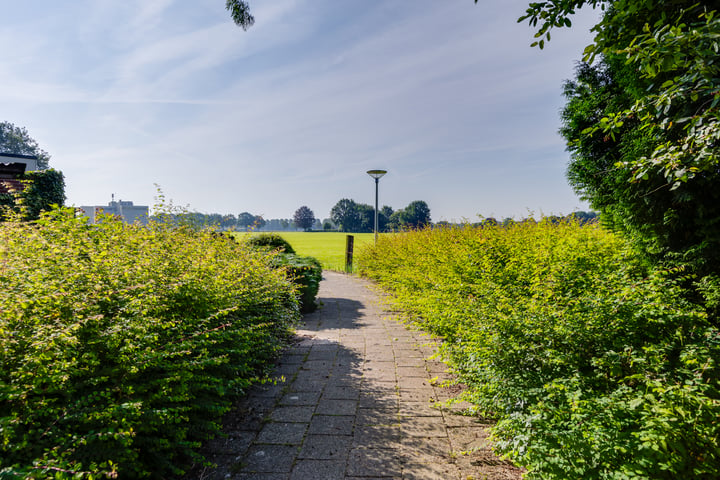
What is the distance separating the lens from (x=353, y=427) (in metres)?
2.82

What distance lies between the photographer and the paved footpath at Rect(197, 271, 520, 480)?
2299mm

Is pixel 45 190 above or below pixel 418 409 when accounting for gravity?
above

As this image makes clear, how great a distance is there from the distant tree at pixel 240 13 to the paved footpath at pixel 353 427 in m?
5.69

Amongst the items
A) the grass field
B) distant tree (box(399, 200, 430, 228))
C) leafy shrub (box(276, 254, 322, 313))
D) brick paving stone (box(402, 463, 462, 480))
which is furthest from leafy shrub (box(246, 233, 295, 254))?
distant tree (box(399, 200, 430, 228))

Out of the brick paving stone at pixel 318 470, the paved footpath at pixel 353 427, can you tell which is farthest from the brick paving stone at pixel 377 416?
the brick paving stone at pixel 318 470

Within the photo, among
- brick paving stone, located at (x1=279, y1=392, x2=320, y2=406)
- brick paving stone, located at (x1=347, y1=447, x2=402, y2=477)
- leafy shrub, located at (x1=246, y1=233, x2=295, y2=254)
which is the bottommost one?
brick paving stone, located at (x1=279, y1=392, x2=320, y2=406)

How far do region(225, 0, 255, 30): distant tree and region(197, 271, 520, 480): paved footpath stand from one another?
569 cm

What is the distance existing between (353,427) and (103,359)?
1.88 m

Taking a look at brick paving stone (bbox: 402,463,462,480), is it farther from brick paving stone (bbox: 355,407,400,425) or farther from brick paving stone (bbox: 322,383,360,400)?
brick paving stone (bbox: 322,383,360,400)

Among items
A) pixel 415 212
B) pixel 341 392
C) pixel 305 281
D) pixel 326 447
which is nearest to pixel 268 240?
pixel 305 281

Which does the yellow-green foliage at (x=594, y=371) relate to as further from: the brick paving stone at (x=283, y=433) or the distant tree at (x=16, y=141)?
the distant tree at (x=16, y=141)

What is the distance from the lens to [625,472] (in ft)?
4.70

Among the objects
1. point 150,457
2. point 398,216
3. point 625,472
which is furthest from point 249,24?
point 398,216

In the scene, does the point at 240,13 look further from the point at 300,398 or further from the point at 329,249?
the point at 329,249
